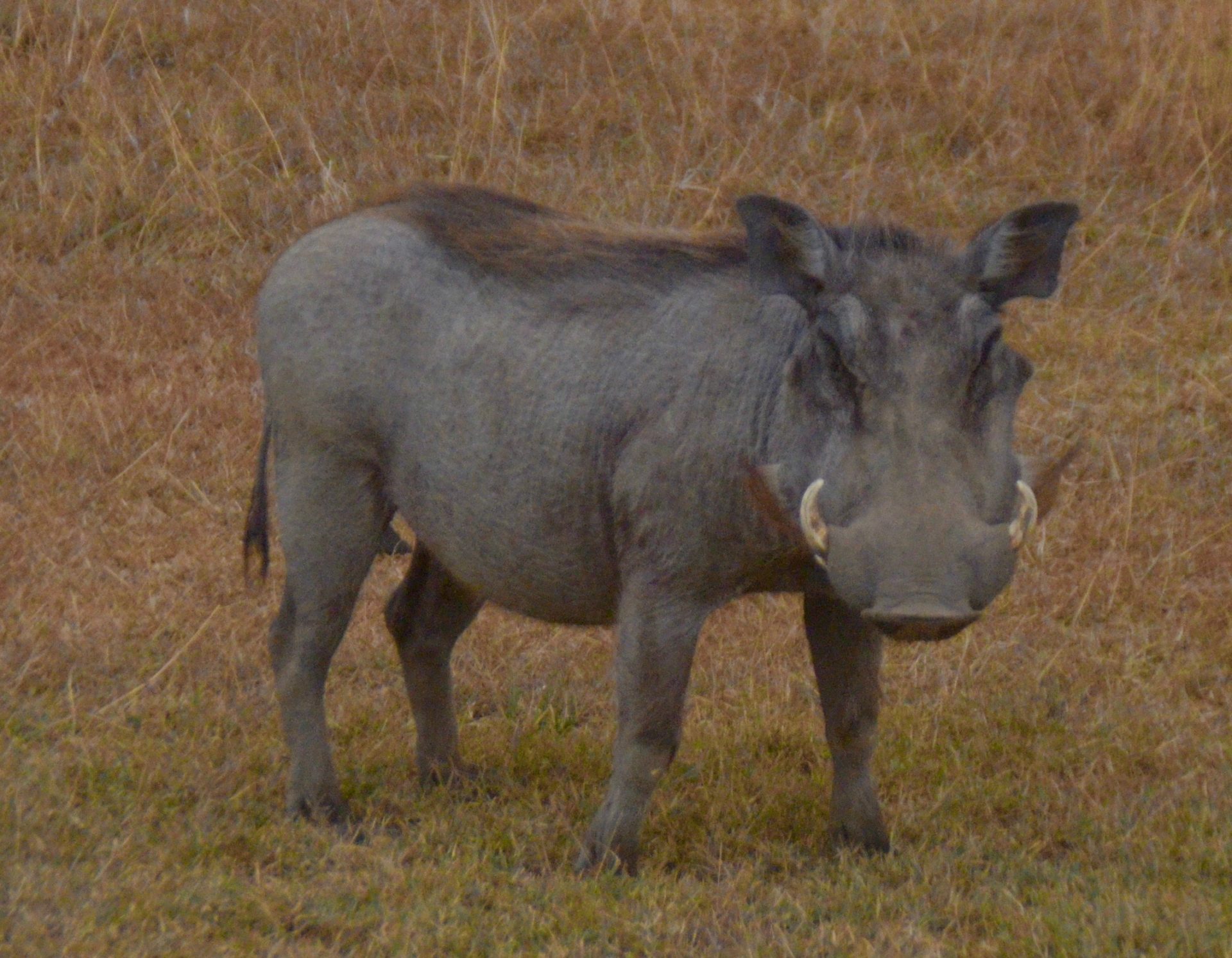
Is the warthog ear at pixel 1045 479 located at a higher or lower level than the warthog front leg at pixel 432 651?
higher

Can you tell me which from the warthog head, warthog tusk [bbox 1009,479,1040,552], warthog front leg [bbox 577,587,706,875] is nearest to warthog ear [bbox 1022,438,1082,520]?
the warthog head

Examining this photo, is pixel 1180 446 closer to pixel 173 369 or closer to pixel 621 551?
pixel 621 551

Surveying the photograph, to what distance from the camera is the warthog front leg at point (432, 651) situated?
15.3ft

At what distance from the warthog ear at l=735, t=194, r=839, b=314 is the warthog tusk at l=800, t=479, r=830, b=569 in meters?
0.40

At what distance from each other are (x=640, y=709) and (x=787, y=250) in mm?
1040

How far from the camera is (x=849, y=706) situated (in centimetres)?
416

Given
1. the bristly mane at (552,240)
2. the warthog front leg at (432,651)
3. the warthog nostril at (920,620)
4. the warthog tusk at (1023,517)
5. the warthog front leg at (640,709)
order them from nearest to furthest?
the warthog nostril at (920,620) < the warthog tusk at (1023,517) < the warthog front leg at (640,709) < the bristly mane at (552,240) < the warthog front leg at (432,651)

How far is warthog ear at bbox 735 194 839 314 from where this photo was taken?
11.8 ft

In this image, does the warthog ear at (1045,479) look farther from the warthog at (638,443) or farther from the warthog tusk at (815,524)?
the warthog tusk at (815,524)

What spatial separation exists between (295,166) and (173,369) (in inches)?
74.6

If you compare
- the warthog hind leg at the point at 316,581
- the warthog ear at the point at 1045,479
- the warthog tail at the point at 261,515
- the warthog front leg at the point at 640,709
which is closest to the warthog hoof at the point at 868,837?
the warthog front leg at the point at 640,709

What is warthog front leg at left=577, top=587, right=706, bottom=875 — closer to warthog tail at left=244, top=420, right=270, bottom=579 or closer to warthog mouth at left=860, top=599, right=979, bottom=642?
warthog mouth at left=860, top=599, right=979, bottom=642

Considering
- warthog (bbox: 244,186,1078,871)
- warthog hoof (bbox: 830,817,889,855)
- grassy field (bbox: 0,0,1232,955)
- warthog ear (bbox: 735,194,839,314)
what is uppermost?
warthog ear (bbox: 735,194,839,314)

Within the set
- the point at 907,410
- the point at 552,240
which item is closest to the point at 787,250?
the point at 907,410
